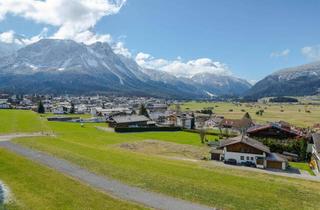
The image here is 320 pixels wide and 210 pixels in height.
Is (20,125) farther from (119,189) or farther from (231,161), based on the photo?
(119,189)

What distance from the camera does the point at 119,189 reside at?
1123 inches

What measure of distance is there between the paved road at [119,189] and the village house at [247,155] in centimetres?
3135

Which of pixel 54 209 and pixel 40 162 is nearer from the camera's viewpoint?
pixel 54 209

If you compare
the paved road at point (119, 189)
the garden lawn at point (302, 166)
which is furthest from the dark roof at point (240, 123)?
the paved road at point (119, 189)

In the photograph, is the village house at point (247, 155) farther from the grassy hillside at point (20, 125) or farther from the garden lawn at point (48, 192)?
the grassy hillside at point (20, 125)

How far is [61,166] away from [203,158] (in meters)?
29.8

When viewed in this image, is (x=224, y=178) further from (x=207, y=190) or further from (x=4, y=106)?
(x=4, y=106)

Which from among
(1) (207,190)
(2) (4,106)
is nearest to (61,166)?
(1) (207,190)

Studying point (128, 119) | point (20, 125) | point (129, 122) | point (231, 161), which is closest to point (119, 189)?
point (231, 161)

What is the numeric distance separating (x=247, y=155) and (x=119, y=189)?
35.5 metres

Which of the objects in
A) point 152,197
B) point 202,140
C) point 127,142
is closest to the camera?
point 152,197

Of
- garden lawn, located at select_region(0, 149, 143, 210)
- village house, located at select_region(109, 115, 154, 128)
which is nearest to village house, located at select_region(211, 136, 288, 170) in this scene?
garden lawn, located at select_region(0, 149, 143, 210)

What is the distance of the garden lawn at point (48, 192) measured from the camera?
22.8 metres

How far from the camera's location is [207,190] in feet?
98.6
